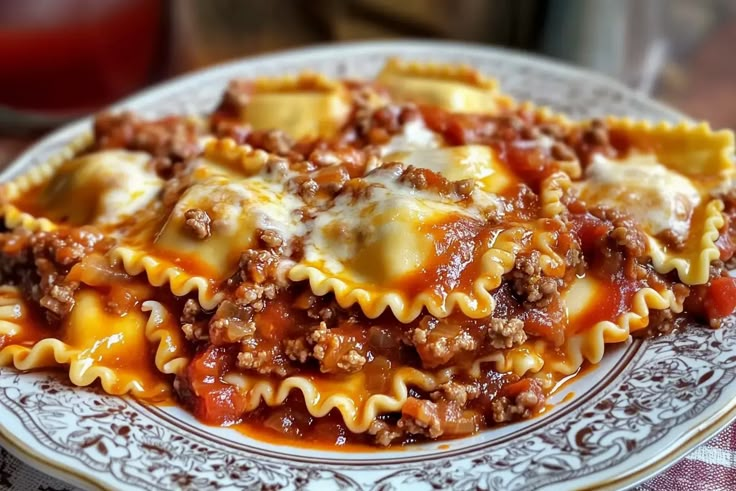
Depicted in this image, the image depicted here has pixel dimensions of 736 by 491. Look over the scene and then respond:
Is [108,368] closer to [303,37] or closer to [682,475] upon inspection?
[682,475]

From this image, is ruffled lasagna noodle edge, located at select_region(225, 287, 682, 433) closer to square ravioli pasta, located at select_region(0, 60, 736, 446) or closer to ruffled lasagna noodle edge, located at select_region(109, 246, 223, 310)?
square ravioli pasta, located at select_region(0, 60, 736, 446)

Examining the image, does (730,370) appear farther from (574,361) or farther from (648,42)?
(648,42)

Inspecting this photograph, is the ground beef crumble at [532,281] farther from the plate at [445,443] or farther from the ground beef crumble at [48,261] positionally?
the ground beef crumble at [48,261]

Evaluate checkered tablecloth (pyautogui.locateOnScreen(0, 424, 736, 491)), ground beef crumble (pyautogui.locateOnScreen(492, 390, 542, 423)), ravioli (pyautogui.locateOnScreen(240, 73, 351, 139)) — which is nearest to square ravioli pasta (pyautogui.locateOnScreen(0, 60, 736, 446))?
ground beef crumble (pyautogui.locateOnScreen(492, 390, 542, 423))

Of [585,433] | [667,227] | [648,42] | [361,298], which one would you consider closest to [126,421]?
[361,298]

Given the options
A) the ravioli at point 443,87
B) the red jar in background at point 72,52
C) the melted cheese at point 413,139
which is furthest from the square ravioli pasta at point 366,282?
the red jar in background at point 72,52

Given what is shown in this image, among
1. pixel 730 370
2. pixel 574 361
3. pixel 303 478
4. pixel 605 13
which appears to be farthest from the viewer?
pixel 605 13

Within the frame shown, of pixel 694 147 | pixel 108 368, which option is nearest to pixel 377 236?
pixel 108 368
